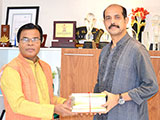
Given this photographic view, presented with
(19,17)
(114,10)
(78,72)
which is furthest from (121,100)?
(19,17)

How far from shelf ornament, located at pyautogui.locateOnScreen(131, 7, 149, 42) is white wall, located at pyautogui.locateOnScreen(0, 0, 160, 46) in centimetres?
24

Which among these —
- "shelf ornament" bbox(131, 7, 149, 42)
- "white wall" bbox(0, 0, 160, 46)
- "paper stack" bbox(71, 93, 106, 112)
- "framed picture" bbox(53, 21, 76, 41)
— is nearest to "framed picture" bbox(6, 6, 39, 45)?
"white wall" bbox(0, 0, 160, 46)

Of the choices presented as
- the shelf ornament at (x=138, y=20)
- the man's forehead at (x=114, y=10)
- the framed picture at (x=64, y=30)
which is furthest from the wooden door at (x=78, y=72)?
the man's forehead at (x=114, y=10)

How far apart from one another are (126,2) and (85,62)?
40.5 inches

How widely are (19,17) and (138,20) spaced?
5.11 feet

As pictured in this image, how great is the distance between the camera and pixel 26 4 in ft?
11.3

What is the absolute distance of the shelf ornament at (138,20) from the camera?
9.66 ft

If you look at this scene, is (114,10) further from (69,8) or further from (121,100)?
(69,8)

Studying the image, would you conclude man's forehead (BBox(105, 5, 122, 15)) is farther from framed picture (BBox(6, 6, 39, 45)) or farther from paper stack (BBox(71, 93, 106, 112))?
framed picture (BBox(6, 6, 39, 45))

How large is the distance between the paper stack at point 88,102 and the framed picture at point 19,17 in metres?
1.85

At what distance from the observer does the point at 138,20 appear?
2.95 m

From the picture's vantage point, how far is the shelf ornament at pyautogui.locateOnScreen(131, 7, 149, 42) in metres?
2.95

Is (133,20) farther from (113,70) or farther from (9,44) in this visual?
(9,44)

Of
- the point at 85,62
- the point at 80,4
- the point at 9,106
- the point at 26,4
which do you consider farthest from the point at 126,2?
the point at 9,106
